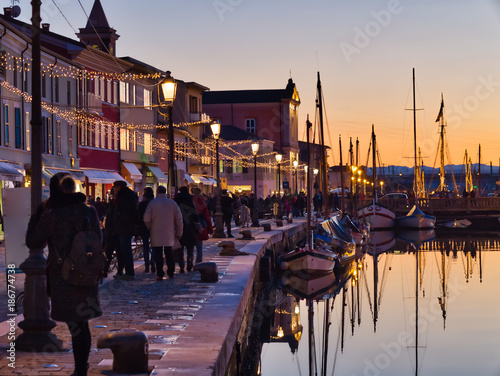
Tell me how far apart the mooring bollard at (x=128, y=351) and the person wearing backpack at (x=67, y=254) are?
0.57 m

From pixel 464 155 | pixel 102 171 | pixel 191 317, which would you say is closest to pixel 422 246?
pixel 102 171

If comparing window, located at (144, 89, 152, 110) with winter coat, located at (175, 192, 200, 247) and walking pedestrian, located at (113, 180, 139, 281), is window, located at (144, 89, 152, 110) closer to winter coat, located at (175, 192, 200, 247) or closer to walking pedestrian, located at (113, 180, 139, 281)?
A: winter coat, located at (175, 192, 200, 247)

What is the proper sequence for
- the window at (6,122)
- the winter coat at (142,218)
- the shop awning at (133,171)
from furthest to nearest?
the shop awning at (133,171) < the window at (6,122) < the winter coat at (142,218)

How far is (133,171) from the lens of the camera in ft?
184

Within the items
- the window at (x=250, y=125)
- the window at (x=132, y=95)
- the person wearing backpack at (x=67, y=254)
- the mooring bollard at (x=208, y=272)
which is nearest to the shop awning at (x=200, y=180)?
the window at (x=132, y=95)

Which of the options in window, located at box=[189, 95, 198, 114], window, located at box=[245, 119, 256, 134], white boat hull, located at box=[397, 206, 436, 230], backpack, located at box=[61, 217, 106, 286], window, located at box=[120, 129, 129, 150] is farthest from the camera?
window, located at box=[245, 119, 256, 134]

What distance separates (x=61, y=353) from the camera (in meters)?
9.80

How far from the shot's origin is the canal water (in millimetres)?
A: 16188

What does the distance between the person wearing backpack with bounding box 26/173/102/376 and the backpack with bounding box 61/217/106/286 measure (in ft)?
0.16

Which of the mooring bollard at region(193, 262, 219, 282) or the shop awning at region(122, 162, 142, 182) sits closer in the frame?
the mooring bollard at region(193, 262, 219, 282)

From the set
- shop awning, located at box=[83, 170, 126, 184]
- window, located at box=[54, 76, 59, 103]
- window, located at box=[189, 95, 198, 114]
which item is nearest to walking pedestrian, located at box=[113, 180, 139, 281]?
window, located at box=[54, 76, 59, 103]

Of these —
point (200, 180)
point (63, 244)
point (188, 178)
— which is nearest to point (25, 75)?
point (188, 178)

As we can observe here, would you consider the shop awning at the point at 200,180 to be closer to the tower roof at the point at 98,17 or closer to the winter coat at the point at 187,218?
the tower roof at the point at 98,17

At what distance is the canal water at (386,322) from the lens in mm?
16188
